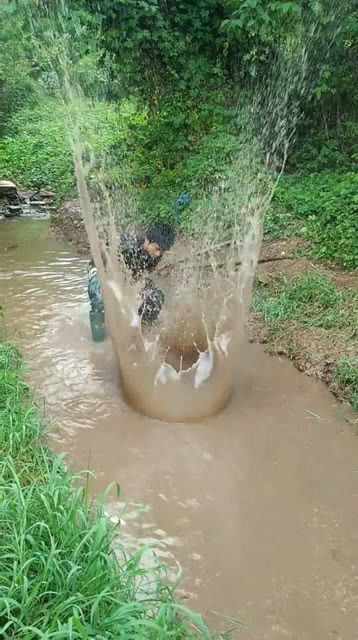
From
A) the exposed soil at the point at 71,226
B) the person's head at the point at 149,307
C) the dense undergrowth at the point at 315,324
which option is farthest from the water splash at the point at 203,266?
the exposed soil at the point at 71,226

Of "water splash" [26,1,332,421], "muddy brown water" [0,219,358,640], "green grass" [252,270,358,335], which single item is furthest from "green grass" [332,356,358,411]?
"water splash" [26,1,332,421]

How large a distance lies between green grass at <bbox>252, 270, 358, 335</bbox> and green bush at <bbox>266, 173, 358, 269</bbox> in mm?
506

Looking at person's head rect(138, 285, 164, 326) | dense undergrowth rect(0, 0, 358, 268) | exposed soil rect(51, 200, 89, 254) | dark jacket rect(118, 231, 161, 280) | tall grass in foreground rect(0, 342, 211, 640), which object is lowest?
exposed soil rect(51, 200, 89, 254)

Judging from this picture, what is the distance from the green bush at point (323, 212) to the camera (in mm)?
6477

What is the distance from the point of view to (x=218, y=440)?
13.7 feet

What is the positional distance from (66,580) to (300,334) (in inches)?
149

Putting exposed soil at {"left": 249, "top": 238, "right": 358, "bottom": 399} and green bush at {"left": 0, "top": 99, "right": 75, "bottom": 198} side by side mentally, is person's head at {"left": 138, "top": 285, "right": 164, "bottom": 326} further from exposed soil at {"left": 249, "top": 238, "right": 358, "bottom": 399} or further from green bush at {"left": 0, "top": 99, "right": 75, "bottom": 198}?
green bush at {"left": 0, "top": 99, "right": 75, "bottom": 198}

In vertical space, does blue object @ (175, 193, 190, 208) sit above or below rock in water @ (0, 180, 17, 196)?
above

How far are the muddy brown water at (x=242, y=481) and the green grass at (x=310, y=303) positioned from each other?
0.58 m

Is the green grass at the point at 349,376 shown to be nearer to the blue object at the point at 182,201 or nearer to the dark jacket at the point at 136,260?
the dark jacket at the point at 136,260

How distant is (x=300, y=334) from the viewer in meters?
5.52

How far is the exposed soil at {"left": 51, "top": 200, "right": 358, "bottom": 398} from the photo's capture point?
503 cm

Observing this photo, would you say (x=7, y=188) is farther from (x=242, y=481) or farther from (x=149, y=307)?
(x=242, y=481)

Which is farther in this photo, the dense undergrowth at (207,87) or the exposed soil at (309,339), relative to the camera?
the dense undergrowth at (207,87)
